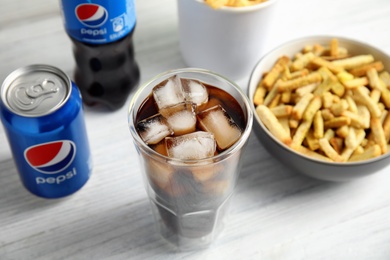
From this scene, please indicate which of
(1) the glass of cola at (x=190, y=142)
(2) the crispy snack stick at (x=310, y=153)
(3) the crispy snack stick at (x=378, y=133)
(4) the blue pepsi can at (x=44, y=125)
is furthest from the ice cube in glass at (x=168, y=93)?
(3) the crispy snack stick at (x=378, y=133)

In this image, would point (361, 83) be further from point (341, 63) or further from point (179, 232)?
point (179, 232)

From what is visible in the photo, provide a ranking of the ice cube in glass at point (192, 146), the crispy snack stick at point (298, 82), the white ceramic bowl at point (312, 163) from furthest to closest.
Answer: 1. the crispy snack stick at point (298, 82)
2. the white ceramic bowl at point (312, 163)
3. the ice cube in glass at point (192, 146)

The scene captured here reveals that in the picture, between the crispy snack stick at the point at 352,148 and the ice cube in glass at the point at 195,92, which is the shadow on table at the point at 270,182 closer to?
the crispy snack stick at the point at 352,148

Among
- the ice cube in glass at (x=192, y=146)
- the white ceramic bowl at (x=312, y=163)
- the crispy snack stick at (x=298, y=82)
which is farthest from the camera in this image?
the crispy snack stick at (x=298, y=82)

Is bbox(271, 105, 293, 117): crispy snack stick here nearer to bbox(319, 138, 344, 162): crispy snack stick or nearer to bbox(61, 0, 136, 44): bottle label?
bbox(319, 138, 344, 162): crispy snack stick

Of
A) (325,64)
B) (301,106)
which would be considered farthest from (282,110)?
(325,64)

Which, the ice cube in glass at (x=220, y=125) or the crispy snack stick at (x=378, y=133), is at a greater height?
the ice cube in glass at (x=220, y=125)
